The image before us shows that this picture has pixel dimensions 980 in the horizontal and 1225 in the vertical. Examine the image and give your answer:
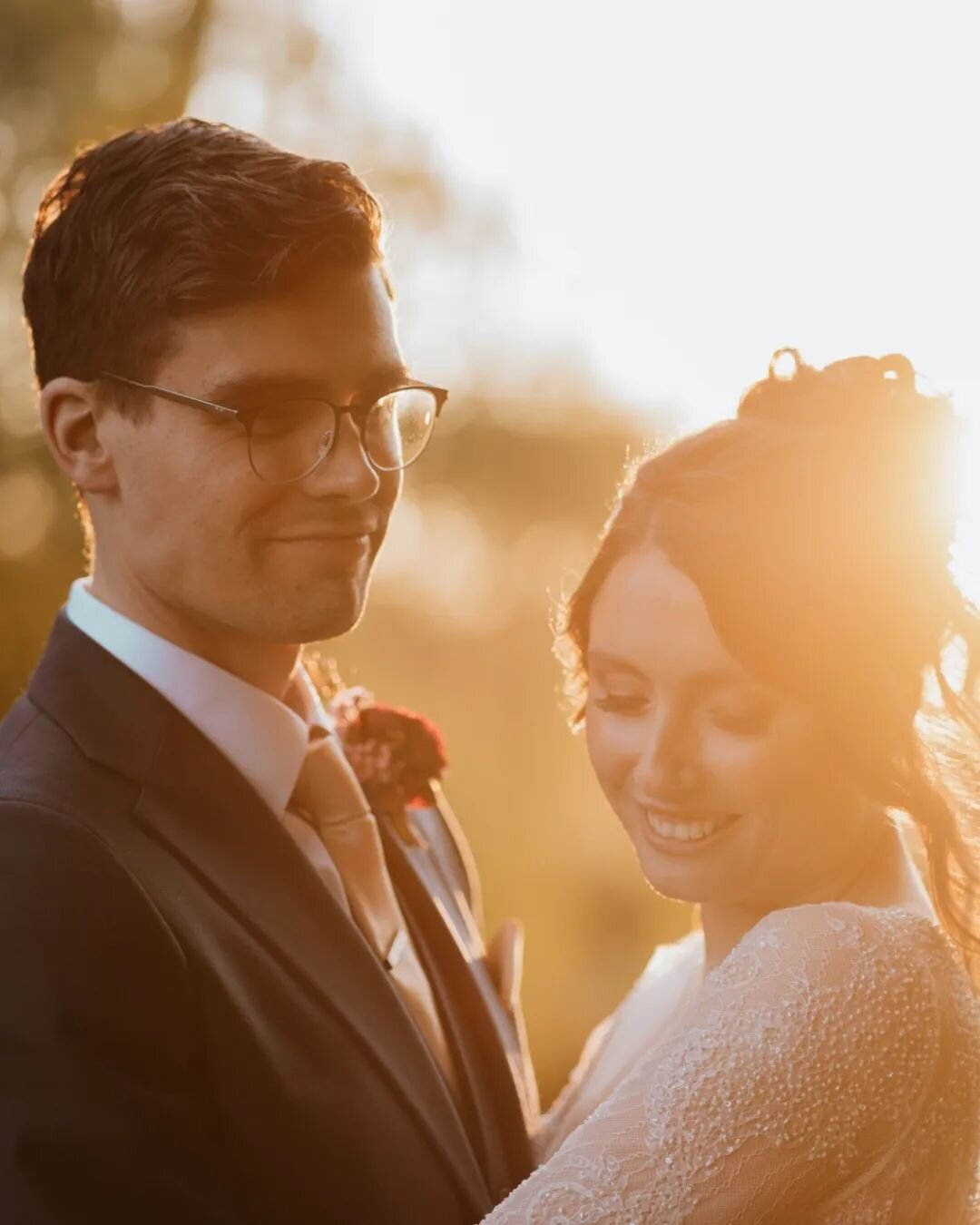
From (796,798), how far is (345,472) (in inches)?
41.5

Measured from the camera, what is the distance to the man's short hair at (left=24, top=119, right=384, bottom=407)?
2.81 meters

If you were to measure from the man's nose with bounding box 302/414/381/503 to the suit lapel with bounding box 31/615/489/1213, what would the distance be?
507mm

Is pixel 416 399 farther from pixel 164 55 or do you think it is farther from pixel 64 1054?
pixel 164 55

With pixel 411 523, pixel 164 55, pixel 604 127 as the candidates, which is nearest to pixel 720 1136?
pixel 164 55

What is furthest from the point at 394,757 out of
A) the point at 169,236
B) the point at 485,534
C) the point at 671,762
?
the point at 485,534

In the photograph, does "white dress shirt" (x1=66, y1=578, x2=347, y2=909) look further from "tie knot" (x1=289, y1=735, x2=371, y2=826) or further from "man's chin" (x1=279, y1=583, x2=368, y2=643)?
"man's chin" (x1=279, y1=583, x2=368, y2=643)

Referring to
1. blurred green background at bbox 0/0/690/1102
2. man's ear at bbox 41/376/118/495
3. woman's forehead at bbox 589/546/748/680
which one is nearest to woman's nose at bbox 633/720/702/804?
woman's forehead at bbox 589/546/748/680

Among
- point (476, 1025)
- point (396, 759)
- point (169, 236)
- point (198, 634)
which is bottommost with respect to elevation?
point (476, 1025)

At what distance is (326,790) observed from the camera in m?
3.08

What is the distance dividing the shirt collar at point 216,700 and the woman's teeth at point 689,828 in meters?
0.76

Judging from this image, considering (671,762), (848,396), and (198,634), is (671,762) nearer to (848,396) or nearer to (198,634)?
(848,396)

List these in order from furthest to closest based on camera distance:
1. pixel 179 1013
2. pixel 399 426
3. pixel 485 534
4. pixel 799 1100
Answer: pixel 485 534
pixel 399 426
pixel 179 1013
pixel 799 1100

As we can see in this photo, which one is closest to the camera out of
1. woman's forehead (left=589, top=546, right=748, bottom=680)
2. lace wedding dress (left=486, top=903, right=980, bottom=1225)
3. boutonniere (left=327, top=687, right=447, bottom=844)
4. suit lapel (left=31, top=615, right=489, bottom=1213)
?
lace wedding dress (left=486, top=903, right=980, bottom=1225)

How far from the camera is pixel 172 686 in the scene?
2916 mm
